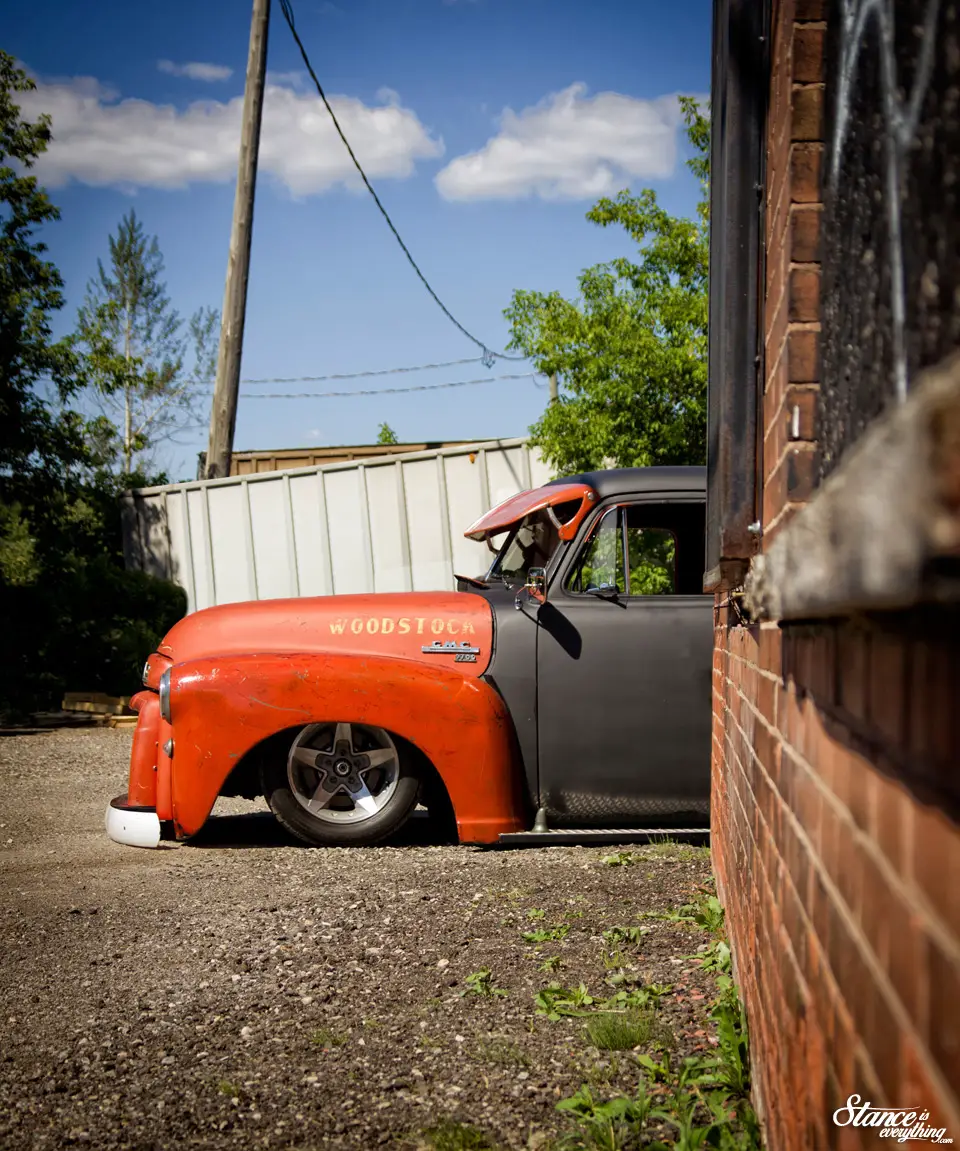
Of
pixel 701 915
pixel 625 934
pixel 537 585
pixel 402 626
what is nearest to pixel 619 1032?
pixel 625 934

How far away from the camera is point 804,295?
2.24m

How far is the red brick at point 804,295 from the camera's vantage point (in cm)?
223

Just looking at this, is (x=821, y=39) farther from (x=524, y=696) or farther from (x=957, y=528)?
(x=524, y=696)

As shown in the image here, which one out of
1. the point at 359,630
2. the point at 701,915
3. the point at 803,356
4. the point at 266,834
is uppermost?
the point at 803,356

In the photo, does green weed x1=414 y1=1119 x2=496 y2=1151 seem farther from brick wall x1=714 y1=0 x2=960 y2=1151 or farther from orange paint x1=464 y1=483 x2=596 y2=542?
orange paint x1=464 y1=483 x2=596 y2=542

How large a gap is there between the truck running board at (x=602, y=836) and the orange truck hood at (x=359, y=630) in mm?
853

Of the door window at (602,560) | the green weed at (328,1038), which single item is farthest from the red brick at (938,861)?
the door window at (602,560)

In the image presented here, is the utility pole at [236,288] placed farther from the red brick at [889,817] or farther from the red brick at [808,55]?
the red brick at [889,817]

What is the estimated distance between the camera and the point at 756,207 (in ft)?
11.1

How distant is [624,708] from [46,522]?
12.8 m

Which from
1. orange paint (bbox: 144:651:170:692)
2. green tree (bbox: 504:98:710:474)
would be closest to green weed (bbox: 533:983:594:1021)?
orange paint (bbox: 144:651:170:692)

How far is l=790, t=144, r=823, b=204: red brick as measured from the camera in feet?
7.27

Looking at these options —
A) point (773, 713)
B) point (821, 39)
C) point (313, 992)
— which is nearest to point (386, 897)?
point (313, 992)

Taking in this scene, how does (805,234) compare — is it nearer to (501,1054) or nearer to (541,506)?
(501,1054)
